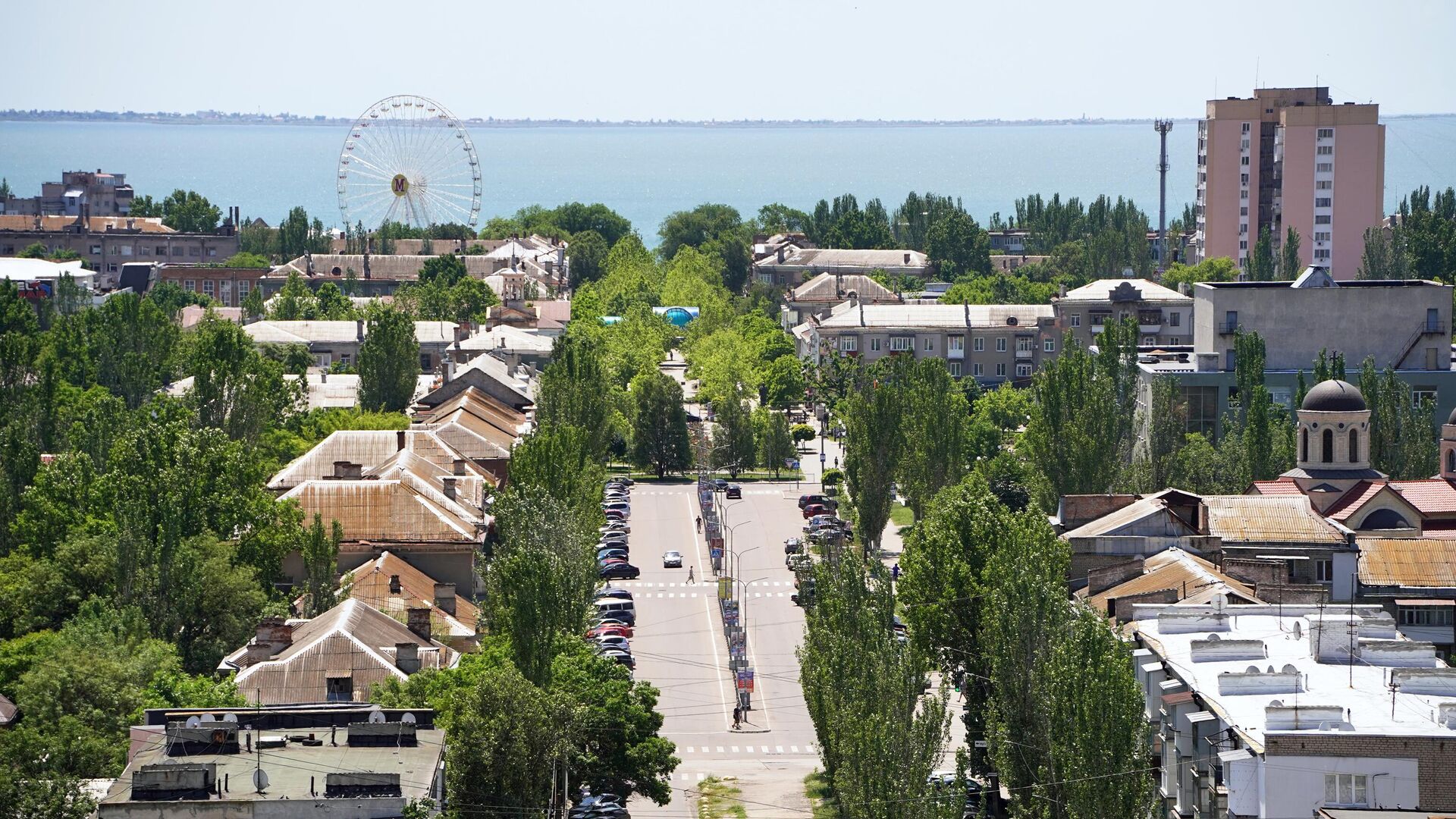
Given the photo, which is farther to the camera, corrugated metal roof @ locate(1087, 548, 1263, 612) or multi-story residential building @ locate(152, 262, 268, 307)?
multi-story residential building @ locate(152, 262, 268, 307)

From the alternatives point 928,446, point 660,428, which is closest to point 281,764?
point 928,446

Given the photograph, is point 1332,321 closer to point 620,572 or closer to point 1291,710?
point 620,572

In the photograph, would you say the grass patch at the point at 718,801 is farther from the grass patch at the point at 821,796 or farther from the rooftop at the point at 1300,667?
the rooftop at the point at 1300,667

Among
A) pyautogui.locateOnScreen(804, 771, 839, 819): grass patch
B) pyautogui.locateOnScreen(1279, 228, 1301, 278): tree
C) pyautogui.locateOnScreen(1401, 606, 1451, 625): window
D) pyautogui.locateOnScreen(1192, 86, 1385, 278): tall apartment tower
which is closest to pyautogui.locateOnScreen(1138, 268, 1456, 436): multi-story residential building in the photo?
pyautogui.locateOnScreen(1401, 606, 1451, 625): window

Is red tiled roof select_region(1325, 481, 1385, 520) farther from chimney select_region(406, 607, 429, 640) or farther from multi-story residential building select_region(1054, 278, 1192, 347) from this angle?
multi-story residential building select_region(1054, 278, 1192, 347)

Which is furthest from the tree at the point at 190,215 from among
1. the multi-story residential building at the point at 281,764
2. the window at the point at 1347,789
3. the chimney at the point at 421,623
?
the window at the point at 1347,789
